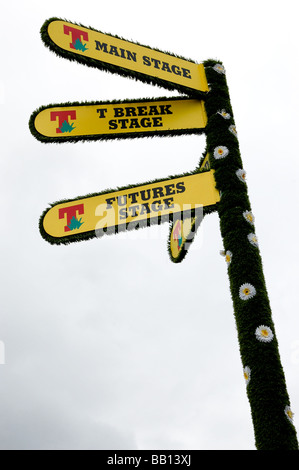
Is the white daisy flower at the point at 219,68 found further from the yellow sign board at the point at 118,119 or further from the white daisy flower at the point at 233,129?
the white daisy flower at the point at 233,129

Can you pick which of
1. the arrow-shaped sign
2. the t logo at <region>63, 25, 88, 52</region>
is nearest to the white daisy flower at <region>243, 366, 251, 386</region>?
the arrow-shaped sign

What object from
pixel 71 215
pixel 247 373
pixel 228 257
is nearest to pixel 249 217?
pixel 228 257

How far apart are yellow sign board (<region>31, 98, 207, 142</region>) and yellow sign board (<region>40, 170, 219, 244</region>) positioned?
2.39ft

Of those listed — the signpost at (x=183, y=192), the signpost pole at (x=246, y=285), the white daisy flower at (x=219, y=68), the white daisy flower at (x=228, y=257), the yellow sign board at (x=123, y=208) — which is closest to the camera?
the signpost pole at (x=246, y=285)

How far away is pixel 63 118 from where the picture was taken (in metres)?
5.21

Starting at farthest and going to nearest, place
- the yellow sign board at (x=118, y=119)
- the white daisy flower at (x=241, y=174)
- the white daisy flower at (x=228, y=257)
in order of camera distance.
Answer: the yellow sign board at (x=118, y=119) → the white daisy flower at (x=241, y=174) → the white daisy flower at (x=228, y=257)

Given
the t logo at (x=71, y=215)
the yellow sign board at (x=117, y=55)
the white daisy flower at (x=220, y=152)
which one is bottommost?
the t logo at (x=71, y=215)

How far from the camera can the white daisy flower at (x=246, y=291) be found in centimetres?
426

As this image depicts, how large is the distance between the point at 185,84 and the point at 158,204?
1429 mm

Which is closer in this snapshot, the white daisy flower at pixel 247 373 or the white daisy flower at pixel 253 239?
the white daisy flower at pixel 247 373

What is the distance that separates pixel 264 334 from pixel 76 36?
336 cm

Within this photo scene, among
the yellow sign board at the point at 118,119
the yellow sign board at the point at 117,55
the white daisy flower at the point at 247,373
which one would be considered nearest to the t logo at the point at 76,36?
the yellow sign board at the point at 117,55
